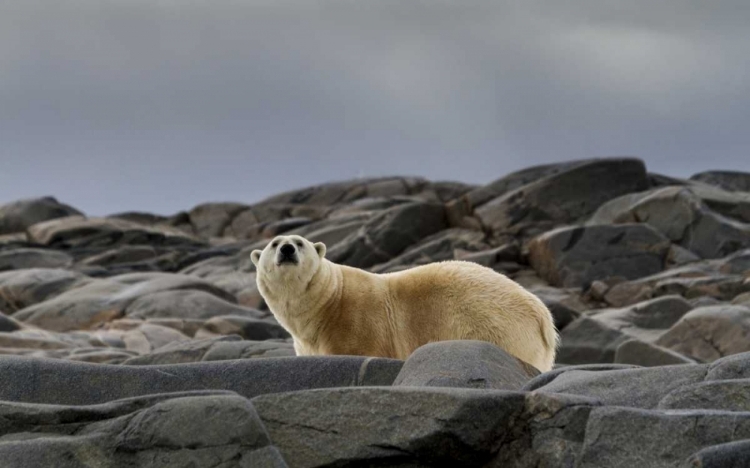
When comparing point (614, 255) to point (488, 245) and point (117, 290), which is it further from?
point (117, 290)

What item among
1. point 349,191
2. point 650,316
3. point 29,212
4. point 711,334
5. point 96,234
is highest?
point 711,334

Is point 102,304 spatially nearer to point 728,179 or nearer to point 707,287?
point 707,287

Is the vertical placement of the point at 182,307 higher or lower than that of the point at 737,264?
lower

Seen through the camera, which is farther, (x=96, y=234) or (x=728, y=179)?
(x=96, y=234)

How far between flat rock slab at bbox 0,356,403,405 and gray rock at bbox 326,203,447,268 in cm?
3139

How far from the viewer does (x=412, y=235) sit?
137 ft

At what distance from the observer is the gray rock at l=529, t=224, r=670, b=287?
33531mm

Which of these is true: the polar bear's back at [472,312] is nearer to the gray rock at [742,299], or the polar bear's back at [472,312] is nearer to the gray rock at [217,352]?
the gray rock at [217,352]

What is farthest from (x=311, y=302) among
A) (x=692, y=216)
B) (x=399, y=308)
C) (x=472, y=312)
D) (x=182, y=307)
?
(x=692, y=216)

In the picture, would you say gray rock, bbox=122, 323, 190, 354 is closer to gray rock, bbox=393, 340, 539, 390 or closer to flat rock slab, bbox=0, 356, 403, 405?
flat rock slab, bbox=0, 356, 403, 405

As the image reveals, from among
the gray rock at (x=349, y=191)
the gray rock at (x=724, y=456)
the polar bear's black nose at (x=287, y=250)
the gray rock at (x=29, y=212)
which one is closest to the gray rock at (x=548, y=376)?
the gray rock at (x=724, y=456)

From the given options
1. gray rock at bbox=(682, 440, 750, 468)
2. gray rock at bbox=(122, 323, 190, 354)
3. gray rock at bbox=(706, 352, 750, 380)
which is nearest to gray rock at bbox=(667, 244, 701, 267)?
gray rock at bbox=(122, 323, 190, 354)

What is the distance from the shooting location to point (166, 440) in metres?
5.86

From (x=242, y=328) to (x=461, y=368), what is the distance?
19.2 metres
